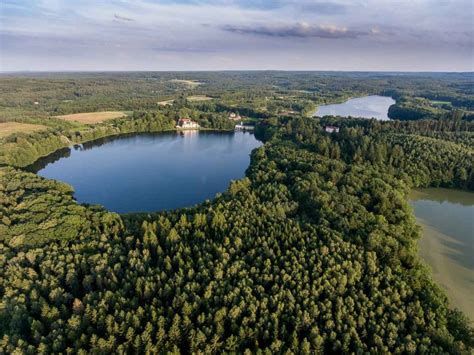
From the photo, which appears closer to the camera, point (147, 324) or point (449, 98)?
point (147, 324)

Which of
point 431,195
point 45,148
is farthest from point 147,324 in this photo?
point 45,148

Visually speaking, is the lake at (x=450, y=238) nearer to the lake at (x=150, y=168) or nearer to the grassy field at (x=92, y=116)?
the lake at (x=150, y=168)

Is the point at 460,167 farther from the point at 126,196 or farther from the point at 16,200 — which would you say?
the point at 16,200

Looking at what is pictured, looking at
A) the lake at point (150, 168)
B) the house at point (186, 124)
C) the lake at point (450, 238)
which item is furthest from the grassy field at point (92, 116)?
the lake at point (450, 238)

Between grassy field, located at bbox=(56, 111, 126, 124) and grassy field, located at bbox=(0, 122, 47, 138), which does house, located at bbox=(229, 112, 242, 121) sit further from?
grassy field, located at bbox=(0, 122, 47, 138)

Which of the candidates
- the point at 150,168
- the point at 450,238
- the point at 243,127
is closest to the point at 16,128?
the point at 150,168

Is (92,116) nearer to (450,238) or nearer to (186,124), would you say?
(186,124)

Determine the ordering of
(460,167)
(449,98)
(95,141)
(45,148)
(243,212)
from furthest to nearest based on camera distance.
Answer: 1. (449,98)
2. (95,141)
3. (45,148)
4. (460,167)
5. (243,212)
